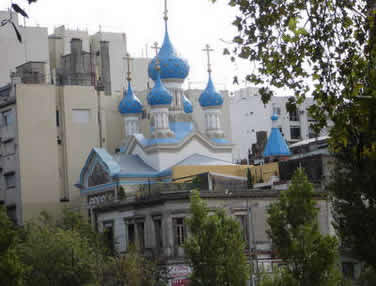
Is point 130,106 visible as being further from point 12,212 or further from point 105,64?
point 105,64

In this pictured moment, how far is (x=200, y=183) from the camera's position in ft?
183

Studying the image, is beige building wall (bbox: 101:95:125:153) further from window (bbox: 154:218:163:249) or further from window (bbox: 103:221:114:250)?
window (bbox: 154:218:163:249)

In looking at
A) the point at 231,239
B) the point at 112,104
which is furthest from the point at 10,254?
the point at 112,104

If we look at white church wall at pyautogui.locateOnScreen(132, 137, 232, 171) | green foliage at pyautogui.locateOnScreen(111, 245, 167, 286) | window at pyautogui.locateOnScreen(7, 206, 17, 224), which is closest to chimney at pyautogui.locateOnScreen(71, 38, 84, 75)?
window at pyautogui.locateOnScreen(7, 206, 17, 224)

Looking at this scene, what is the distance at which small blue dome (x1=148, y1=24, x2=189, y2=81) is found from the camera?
226 feet

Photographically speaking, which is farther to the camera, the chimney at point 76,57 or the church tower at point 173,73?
the chimney at point 76,57

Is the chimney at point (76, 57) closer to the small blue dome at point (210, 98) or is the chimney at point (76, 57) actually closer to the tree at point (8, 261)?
the small blue dome at point (210, 98)

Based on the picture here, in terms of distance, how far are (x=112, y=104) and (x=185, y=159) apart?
16.1 meters

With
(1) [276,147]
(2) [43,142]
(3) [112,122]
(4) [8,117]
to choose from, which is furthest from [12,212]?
(1) [276,147]

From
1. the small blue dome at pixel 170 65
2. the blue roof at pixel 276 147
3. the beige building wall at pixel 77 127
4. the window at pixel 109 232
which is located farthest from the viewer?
the beige building wall at pixel 77 127

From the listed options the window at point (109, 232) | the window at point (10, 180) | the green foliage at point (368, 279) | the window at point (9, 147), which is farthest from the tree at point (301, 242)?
the window at point (9, 147)

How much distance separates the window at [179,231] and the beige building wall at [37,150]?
20.2 meters

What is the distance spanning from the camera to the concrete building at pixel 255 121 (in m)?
94.9

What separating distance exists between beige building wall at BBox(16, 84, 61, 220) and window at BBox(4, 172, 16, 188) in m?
1.27
